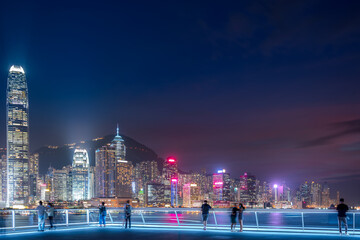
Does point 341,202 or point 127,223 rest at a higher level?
point 341,202

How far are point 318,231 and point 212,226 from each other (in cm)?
663

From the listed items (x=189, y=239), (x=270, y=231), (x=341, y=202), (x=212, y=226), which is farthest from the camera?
(x=212, y=226)

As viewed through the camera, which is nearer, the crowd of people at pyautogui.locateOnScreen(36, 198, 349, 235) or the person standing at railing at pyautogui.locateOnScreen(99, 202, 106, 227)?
the crowd of people at pyautogui.locateOnScreen(36, 198, 349, 235)

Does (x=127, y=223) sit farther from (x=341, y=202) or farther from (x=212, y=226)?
(x=341, y=202)

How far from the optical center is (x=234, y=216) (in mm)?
23953

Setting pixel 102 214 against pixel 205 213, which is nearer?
pixel 205 213

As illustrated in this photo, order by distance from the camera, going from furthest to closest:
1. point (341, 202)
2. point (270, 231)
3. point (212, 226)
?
point (212, 226) → point (270, 231) → point (341, 202)

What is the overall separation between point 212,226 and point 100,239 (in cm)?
890

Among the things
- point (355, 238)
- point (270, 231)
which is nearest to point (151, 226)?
point (270, 231)

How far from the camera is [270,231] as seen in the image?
2362 cm

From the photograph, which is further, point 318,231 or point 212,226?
point 212,226

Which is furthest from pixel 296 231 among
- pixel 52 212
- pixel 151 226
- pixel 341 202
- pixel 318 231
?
pixel 52 212

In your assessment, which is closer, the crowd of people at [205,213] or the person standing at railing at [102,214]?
the crowd of people at [205,213]

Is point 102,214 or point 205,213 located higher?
point 205,213
